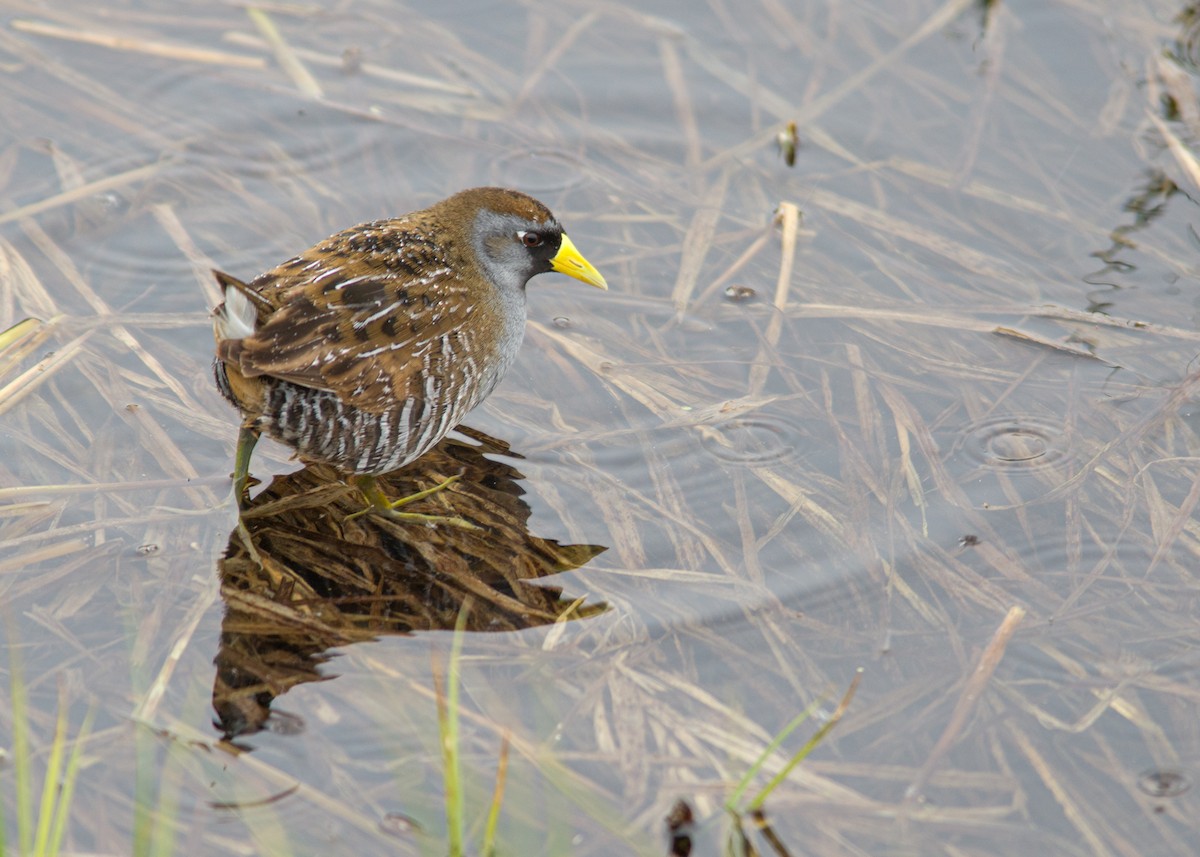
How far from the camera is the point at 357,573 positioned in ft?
13.1

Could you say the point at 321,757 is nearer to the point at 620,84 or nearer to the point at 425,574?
the point at 425,574

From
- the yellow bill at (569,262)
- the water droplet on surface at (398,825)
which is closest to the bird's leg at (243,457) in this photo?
the yellow bill at (569,262)

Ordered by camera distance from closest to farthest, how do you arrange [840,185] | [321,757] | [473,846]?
[473,846] → [321,757] → [840,185]

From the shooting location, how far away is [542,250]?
4.52 metres

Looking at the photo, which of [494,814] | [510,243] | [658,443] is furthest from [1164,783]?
[510,243]

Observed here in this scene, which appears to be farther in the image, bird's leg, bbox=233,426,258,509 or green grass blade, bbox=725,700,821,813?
bird's leg, bbox=233,426,258,509

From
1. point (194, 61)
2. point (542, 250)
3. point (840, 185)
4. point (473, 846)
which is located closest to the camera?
point (473, 846)

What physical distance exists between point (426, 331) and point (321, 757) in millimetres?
1259

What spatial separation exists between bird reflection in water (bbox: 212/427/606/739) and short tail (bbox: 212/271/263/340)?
653 millimetres

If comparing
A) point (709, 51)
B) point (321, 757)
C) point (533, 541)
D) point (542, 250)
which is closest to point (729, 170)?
point (709, 51)

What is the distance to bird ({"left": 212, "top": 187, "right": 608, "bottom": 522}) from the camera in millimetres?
3723

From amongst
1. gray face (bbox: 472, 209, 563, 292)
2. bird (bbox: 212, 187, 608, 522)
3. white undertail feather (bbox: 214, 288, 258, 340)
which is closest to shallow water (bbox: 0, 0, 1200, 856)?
bird (bbox: 212, 187, 608, 522)

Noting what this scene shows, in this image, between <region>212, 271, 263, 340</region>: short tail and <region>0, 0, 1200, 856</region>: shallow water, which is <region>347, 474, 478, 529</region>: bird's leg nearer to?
<region>0, 0, 1200, 856</region>: shallow water

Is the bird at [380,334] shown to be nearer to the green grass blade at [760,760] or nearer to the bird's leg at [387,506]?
the bird's leg at [387,506]
